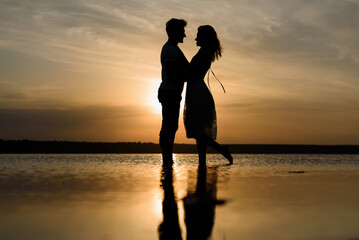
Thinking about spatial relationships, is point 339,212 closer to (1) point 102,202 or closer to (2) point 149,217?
(2) point 149,217

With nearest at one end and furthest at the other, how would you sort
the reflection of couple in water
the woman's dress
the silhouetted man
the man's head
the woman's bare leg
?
the reflection of couple in water, the silhouetted man, the man's head, the woman's dress, the woman's bare leg

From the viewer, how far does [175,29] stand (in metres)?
8.05

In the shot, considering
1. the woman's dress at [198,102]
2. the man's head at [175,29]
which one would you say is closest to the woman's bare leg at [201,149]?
the woman's dress at [198,102]

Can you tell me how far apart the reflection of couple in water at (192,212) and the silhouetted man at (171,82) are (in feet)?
11.2

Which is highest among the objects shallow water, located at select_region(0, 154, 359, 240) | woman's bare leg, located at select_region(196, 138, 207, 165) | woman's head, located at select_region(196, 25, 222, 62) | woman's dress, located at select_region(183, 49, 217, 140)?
woman's head, located at select_region(196, 25, 222, 62)

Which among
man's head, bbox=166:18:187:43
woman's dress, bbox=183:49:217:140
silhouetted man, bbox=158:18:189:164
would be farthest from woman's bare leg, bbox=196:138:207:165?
man's head, bbox=166:18:187:43

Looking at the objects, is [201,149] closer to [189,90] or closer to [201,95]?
[201,95]

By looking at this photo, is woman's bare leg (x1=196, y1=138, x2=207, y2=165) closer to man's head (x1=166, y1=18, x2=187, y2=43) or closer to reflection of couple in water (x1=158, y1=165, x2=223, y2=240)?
man's head (x1=166, y1=18, x2=187, y2=43)

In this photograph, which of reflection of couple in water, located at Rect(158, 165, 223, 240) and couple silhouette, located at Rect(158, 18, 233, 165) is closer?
reflection of couple in water, located at Rect(158, 165, 223, 240)

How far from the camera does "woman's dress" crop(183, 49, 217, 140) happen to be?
825 centimetres

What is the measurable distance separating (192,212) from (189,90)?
5649mm

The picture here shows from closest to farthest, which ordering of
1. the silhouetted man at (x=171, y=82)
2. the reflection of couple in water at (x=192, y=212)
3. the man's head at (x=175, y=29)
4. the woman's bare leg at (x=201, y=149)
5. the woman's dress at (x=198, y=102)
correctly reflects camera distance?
the reflection of couple in water at (x=192, y=212)
the silhouetted man at (x=171, y=82)
the man's head at (x=175, y=29)
the woman's dress at (x=198, y=102)
the woman's bare leg at (x=201, y=149)

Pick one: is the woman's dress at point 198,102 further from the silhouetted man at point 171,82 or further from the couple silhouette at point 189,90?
the silhouetted man at point 171,82

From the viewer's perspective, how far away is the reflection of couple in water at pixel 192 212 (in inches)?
89.4
